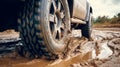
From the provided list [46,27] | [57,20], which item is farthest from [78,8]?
[46,27]

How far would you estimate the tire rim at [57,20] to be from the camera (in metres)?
2.82

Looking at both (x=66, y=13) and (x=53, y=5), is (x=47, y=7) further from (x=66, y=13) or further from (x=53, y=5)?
(x=66, y=13)

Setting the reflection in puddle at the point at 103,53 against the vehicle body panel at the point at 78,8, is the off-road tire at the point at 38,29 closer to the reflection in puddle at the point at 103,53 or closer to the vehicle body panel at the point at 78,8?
the reflection in puddle at the point at 103,53

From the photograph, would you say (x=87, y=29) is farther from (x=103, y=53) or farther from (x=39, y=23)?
(x=39, y=23)

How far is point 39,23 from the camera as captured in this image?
2.45m

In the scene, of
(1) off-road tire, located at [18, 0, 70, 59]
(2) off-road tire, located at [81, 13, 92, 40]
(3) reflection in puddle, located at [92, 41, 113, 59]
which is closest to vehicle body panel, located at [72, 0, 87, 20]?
(3) reflection in puddle, located at [92, 41, 113, 59]

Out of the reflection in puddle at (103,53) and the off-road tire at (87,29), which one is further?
the off-road tire at (87,29)

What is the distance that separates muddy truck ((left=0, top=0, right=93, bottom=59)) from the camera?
98.0 inches

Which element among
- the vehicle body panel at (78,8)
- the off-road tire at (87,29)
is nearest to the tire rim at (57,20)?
the vehicle body panel at (78,8)

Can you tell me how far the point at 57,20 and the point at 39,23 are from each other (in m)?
0.64

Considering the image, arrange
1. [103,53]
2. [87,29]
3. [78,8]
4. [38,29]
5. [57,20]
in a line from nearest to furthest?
[38,29]
[57,20]
[103,53]
[78,8]
[87,29]

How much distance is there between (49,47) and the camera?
2570 millimetres

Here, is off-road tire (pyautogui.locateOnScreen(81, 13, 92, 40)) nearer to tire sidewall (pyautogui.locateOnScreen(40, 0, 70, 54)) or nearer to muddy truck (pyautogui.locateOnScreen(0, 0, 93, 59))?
muddy truck (pyautogui.locateOnScreen(0, 0, 93, 59))

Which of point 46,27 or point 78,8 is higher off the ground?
point 78,8
